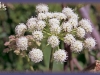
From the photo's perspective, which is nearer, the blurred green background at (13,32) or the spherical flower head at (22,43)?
the spherical flower head at (22,43)

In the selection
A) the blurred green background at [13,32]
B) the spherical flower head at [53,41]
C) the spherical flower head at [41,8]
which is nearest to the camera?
the spherical flower head at [53,41]

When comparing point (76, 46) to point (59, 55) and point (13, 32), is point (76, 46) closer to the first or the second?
point (59, 55)

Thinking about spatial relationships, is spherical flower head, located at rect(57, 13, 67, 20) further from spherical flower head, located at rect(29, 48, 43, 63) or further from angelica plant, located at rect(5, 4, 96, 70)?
spherical flower head, located at rect(29, 48, 43, 63)

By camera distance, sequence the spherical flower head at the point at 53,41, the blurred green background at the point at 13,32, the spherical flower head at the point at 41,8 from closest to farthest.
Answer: the spherical flower head at the point at 53,41, the spherical flower head at the point at 41,8, the blurred green background at the point at 13,32

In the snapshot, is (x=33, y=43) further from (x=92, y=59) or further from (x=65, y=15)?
(x=92, y=59)

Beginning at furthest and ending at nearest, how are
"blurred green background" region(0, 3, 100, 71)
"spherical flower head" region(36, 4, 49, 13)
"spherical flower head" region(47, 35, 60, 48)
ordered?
"blurred green background" region(0, 3, 100, 71) < "spherical flower head" region(36, 4, 49, 13) < "spherical flower head" region(47, 35, 60, 48)

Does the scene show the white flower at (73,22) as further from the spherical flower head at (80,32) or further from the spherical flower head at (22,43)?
the spherical flower head at (22,43)

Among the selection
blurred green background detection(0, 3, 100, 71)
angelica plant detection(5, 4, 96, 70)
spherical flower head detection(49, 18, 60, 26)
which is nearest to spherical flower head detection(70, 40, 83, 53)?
angelica plant detection(5, 4, 96, 70)

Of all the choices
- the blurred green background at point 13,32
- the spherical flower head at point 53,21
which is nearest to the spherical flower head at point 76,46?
the spherical flower head at point 53,21

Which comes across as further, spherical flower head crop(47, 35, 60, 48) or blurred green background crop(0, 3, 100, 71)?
blurred green background crop(0, 3, 100, 71)

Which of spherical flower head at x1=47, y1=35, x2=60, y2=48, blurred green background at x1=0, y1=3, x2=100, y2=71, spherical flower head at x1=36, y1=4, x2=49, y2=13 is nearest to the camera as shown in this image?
spherical flower head at x1=47, y1=35, x2=60, y2=48
